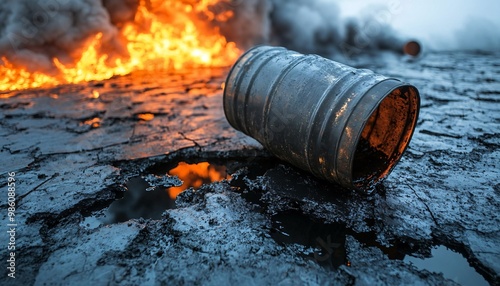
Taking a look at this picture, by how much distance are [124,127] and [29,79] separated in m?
3.32

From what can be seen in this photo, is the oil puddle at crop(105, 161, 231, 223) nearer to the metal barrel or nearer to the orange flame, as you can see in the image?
the metal barrel

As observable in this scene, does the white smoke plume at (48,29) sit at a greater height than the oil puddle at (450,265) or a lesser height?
greater

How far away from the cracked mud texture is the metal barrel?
28cm

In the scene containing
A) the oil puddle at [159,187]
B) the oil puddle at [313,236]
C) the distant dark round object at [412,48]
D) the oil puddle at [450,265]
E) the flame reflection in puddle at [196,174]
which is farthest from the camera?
the distant dark round object at [412,48]

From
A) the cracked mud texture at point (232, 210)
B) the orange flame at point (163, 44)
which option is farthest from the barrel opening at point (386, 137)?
the orange flame at point (163, 44)

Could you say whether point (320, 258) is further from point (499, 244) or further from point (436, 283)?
point (499, 244)

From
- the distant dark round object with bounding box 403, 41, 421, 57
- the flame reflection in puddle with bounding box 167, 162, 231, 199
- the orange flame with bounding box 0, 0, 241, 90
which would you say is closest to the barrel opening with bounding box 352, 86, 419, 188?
the flame reflection in puddle with bounding box 167, 162, 231, 199

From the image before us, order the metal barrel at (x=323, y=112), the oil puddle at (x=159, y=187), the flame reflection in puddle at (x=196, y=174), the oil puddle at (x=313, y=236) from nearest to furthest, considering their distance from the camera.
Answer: the oil puddle at (x=313, y=236) < the metal barrel at (x=323, y=112) < the oil puddle at (x=159, y=187) < the flame reflection in puddle at (x=196, y=174)

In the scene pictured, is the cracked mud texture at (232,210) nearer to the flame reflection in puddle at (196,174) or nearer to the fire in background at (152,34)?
the flame reflection in puddle at (196,174)

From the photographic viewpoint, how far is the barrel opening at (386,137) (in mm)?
2443

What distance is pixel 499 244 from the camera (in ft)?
6.49

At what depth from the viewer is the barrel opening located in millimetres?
2443

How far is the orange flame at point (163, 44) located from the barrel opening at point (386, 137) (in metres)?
5.31

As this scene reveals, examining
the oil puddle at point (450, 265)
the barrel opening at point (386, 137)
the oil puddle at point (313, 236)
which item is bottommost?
the oil puddle at point (313, 236)
